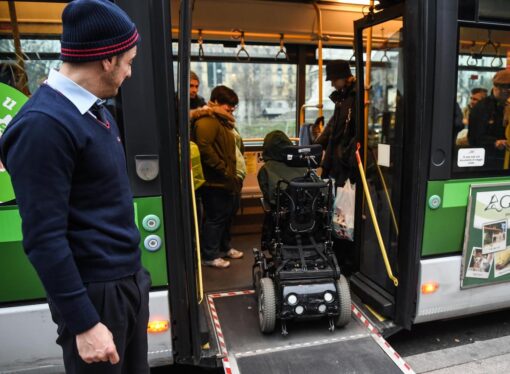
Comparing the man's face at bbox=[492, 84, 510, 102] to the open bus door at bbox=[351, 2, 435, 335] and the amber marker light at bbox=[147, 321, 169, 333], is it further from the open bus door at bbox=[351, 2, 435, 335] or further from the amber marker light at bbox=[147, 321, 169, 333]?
the amber marker light at bbox=[147, 321, 169, 333]

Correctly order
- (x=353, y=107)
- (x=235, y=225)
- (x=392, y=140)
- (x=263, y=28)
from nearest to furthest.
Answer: (x=392, y=140) < (x=353, y=107) < (x=263, y=28) < (x=235, y=225)

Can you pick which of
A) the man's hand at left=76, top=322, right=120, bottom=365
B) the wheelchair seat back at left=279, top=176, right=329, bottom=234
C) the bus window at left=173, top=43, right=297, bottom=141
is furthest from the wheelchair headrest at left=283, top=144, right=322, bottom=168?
the bus window at left=173, top=43, right=297, bottom=141

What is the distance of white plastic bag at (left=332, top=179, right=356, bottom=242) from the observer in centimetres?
358

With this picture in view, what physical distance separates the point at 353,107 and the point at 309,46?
7.95 feet

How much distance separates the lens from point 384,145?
121 inches

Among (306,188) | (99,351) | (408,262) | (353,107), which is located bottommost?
(408,262)

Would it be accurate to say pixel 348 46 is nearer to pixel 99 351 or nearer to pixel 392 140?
pixel 392 140

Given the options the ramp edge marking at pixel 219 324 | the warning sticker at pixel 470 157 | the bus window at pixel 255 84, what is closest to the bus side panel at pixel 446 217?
the warning sticker at pixel 470 157

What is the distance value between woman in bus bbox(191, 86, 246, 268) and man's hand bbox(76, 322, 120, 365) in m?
2.55

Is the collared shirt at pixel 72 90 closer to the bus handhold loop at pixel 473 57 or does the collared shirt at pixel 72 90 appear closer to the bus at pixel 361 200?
the bus at pixel 361 200

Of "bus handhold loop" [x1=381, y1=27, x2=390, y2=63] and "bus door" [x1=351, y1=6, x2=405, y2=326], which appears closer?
"bus door" [x1=351, y1=6, x2=405, y2=326]

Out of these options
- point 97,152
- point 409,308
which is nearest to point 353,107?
point 409,308

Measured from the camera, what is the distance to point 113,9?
127 cm

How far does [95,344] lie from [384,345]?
2.02m
